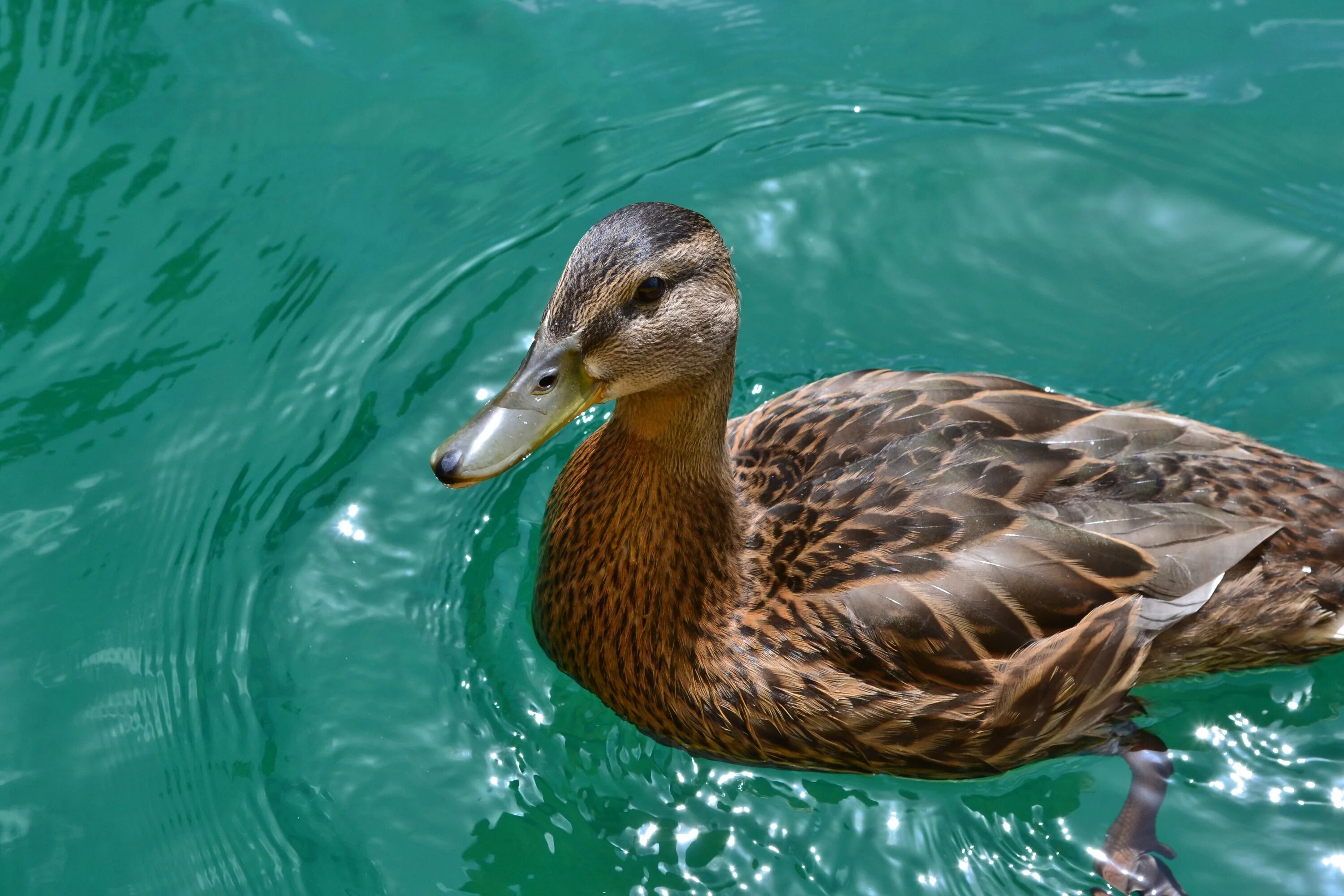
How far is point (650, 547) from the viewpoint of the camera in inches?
158

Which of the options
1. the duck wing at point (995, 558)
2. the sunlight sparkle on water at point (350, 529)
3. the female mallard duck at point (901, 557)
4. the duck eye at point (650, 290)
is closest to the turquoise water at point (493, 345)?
the sunlight sparkle on water at point (350, 529)

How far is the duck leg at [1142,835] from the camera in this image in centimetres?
402

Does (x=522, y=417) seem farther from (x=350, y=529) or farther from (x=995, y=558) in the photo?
(x=350, y=529)

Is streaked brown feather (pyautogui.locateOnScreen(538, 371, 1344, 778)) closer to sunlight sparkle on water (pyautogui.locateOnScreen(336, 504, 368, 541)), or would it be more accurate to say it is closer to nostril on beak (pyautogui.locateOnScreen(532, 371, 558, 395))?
nostril on beak (pyautogui.locateOnScreen(532, 371, 558, 395))

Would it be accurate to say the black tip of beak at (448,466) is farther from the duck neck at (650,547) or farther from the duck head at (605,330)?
the duck neck at (650,547)

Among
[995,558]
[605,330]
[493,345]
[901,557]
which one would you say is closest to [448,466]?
A: [605,330]

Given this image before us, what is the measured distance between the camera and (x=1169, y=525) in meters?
3.81

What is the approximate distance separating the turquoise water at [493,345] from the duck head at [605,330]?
141 cm

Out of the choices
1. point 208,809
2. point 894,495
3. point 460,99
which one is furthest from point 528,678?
point 460,99

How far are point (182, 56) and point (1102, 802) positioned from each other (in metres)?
5.10

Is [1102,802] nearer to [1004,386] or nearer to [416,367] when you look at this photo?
[1004,386]

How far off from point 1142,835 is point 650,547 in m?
1.84

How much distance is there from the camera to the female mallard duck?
361cm

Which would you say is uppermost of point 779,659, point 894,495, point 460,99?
point 460,99
